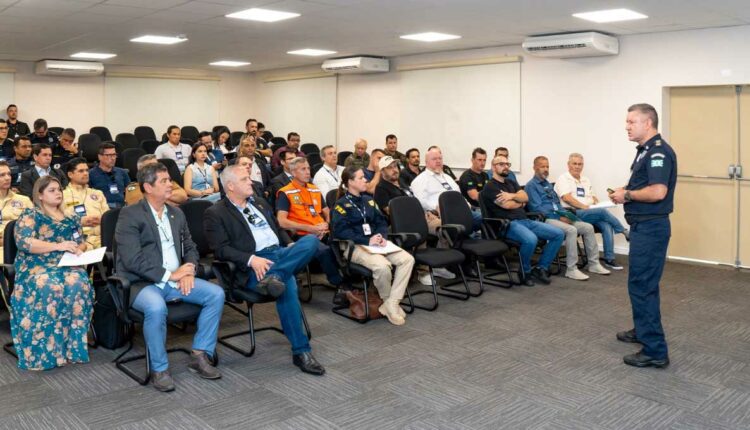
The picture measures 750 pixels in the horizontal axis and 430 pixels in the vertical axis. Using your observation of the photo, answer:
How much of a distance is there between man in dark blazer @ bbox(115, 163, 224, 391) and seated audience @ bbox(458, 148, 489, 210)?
13.4 feet

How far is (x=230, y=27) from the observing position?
816cm

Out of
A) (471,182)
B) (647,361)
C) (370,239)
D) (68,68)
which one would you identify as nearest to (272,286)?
(370,239)

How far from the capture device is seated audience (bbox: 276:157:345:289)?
5.70m

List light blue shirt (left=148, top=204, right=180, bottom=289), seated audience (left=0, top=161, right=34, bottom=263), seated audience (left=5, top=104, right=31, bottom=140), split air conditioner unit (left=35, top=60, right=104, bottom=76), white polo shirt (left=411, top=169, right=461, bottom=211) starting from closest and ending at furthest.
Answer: light blue shirt (left=148, top=204, right=180, bottom=289) < seated audience (left=0, top=161, right=34, bottom=263) < white polo shirt (left=411, top=169, right=461, bottom=211) < seated audience (left=5, top=104, right=31, bottom=140) < split air conditioner unit (left=35, top=60, right=104, bottom=76)

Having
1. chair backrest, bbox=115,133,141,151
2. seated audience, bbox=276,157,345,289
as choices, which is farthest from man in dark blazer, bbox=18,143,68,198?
chair backrest, bbox=115,133,141,151

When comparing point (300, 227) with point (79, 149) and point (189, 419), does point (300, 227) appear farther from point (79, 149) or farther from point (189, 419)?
point (79, 149)

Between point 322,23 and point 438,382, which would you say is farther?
point 322,23

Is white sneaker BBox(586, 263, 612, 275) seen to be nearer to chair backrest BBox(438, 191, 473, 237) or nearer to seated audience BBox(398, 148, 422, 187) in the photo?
chair backrest BBox(438, 191, 473, 237)

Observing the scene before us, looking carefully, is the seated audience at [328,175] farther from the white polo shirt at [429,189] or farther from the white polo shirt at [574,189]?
the white polo shirt at [574,189]

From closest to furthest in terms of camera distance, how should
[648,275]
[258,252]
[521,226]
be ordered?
[648,275], [258,252], [521,226]

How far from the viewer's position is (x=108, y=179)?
269 inches

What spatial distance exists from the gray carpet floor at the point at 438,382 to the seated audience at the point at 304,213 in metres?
0.42

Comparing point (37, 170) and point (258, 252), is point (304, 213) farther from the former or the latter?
point (37, 170)

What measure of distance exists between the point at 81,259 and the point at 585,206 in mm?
5351
